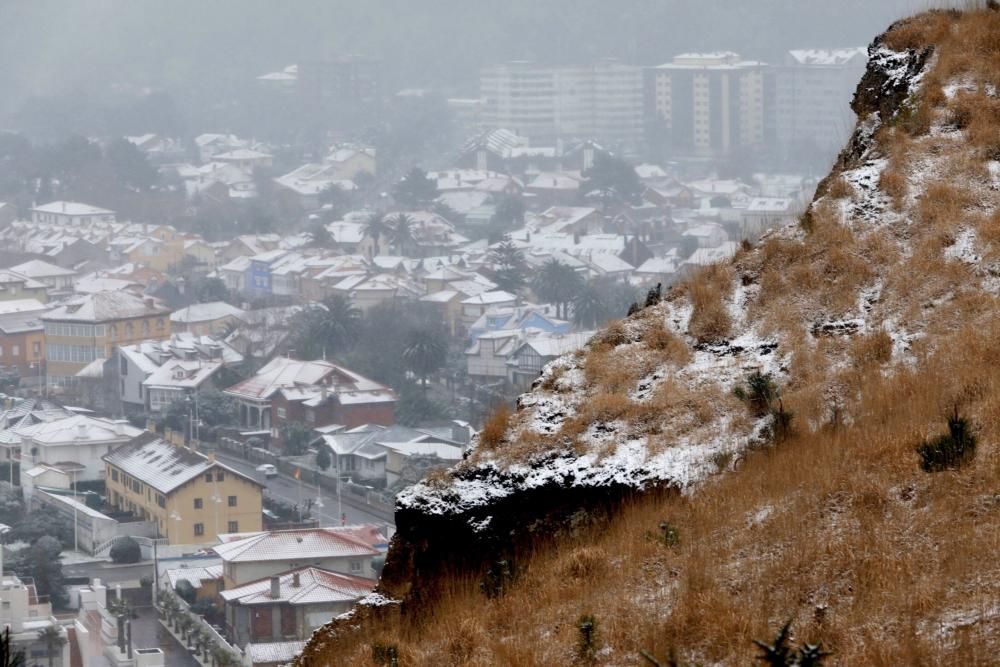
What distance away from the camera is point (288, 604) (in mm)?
20188

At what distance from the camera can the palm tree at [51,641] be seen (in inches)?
738

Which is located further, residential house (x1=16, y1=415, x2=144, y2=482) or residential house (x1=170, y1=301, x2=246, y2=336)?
residential house (x1=170, y1=301, x2=246, y2=336)

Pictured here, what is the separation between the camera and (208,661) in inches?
781

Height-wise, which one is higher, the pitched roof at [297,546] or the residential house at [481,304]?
the pitched roof at [297,546]

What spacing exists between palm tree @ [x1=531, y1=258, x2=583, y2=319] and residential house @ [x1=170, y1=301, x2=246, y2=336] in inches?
351

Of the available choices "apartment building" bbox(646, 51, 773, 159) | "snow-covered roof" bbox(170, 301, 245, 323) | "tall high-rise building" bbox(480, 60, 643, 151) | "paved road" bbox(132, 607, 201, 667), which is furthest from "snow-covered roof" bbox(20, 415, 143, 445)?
"tall high-rise building" bbox(480, 60, 643, 151)

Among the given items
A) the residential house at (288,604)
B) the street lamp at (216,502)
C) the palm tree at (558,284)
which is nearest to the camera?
the residential house at (288,604)

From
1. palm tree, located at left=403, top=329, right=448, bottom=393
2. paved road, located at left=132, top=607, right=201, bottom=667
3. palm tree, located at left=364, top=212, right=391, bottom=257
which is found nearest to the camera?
paved road, located at left=132, top=607, right=201, bottom=667

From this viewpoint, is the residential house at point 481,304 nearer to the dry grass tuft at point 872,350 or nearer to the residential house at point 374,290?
the residential house at point 374,290

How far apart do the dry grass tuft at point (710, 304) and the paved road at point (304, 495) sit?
870 inches

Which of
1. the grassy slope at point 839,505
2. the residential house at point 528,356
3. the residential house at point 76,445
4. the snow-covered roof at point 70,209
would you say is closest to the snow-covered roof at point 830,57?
the snow-covered roof at point 70,209

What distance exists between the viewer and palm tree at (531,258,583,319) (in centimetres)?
4944

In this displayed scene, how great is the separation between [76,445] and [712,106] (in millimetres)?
66956

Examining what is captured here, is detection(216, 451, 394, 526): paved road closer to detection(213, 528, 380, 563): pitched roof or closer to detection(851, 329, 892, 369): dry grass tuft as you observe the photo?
detection(213, 528, 380, 563): pitched roof
